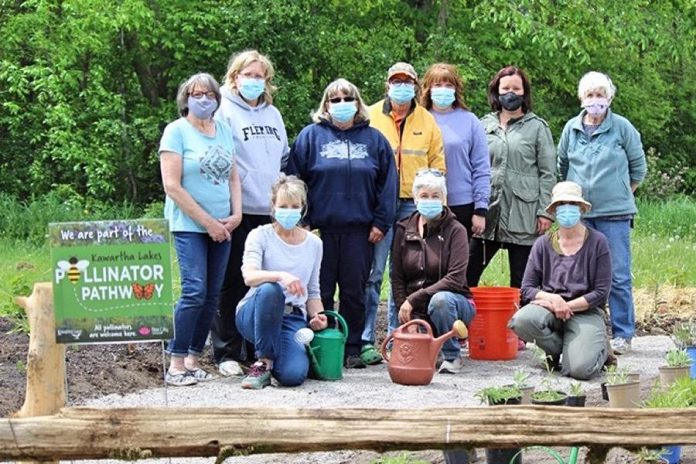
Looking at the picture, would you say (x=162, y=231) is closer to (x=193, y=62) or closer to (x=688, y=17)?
(x=193, y=62)

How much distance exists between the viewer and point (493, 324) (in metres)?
8.83

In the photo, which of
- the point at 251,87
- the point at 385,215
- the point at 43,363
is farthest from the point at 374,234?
the point at 43,363

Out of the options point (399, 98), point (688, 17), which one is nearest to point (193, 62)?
point (688, 17)

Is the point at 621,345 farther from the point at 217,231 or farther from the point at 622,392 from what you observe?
the point at 217,231

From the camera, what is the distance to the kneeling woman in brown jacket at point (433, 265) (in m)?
8.26

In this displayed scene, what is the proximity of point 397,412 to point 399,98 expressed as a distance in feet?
14.3

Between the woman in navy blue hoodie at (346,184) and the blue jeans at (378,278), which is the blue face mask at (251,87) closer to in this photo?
the woman in navy blue hoodie at (346,184)

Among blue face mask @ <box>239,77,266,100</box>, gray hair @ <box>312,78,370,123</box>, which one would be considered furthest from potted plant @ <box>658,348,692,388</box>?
blue face mask @ <box>239,77,266,100</box>

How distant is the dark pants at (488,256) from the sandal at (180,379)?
2.36 meters

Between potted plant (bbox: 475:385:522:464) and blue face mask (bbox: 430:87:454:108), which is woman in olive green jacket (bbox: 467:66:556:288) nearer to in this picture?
blue face mask (bbox: 430:87:454:108)

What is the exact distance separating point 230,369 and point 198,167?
53.4 inches

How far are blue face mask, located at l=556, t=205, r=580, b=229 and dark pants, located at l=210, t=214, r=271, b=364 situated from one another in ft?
6.32

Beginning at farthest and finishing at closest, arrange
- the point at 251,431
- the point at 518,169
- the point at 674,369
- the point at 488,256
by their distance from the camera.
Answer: the point at 488,256, the point at 518,169, the point at 674,369, the point at 251,431

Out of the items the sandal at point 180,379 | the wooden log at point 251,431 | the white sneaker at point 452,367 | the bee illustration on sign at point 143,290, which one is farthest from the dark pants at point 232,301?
the wooden log at point 251,431
